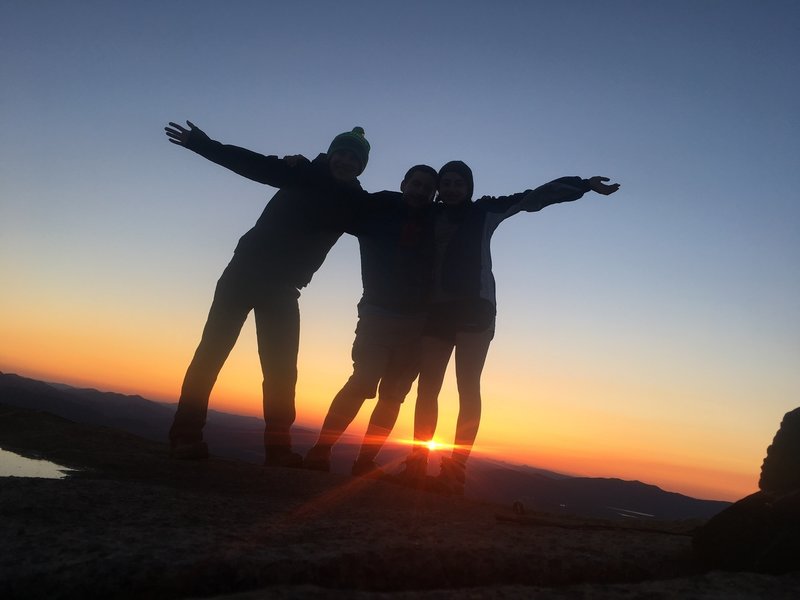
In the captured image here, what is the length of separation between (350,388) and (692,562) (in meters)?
2.81

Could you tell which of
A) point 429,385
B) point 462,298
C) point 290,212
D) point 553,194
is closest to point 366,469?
point 429,385

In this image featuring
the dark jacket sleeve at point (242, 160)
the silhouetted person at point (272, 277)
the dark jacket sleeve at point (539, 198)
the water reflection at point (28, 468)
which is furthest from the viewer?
the dark jacket sleeve at point (539, 198)

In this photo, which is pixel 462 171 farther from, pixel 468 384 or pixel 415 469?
pixel 415 469

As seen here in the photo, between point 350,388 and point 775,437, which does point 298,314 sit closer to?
point 350,388

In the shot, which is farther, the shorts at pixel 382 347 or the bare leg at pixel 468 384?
the shorts at pixel 382 347

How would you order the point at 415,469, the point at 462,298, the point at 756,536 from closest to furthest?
the point at 756,536
the point at 415,469
the point at 462,298

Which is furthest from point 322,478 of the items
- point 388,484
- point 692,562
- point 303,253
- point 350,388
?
point 692,562

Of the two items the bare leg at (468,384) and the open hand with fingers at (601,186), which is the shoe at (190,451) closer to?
the bare leg at (468,384)

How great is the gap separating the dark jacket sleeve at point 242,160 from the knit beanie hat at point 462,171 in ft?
4.50

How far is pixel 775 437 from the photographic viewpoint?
2881 millimetres

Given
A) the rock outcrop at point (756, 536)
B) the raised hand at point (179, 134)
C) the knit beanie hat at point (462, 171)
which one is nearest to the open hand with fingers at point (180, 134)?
the raised hand at point (179, 134)

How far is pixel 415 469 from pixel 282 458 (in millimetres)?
1084

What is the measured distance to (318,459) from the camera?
423 cm

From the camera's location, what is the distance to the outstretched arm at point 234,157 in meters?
4.47
